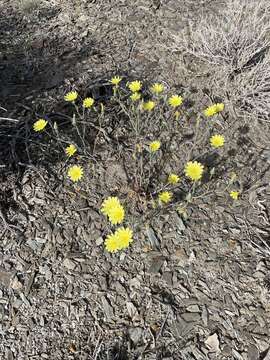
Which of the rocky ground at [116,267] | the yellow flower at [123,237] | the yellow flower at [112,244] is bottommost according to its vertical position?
the rocky ground at [116,267]

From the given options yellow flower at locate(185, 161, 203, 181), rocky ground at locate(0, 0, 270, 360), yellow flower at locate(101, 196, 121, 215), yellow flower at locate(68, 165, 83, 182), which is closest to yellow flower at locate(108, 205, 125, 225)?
yellow flower at locate(101, 196, 121, 215)

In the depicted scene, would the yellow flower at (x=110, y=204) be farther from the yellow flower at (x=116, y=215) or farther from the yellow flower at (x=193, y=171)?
the yellow flower at (x=193, y=171)

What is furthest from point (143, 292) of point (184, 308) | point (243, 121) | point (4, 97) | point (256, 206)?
point (4, 97)

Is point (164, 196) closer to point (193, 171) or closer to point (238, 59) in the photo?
point (193, 171)

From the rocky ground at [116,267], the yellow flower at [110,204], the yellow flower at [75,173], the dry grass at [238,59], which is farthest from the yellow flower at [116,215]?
the dry grass at [238,59]

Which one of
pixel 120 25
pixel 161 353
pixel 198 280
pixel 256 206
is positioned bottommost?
pixel 161 353

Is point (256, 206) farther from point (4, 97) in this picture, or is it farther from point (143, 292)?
point (4, 97)

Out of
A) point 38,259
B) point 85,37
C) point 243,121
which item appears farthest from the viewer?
point 85,37
